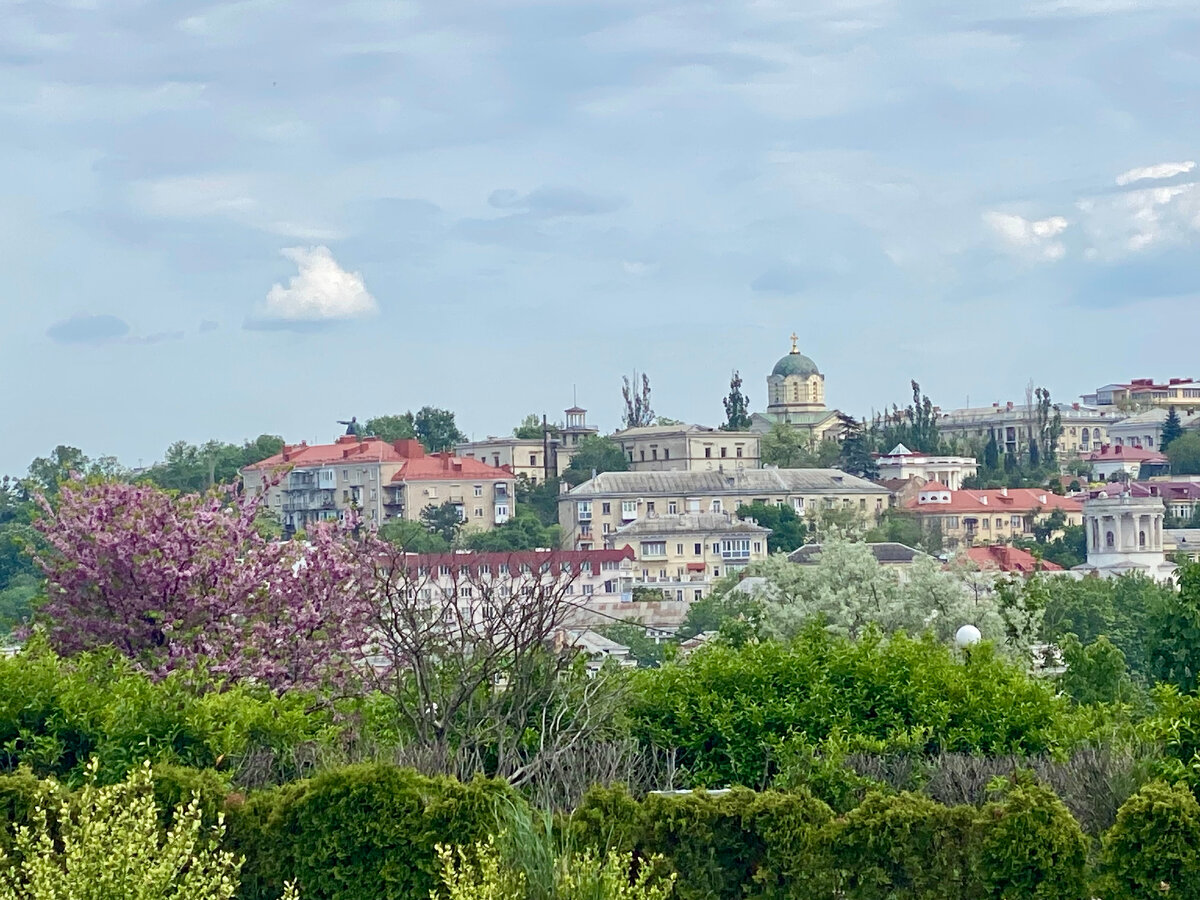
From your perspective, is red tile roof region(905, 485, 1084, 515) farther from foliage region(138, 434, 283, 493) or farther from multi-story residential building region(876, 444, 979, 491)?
foliage region(138, 434, 283, 493)

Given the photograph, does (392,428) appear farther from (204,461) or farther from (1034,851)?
(1034,851)

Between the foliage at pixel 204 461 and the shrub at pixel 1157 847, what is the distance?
309 ft

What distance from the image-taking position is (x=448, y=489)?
122m

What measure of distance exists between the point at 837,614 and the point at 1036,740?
12313mm

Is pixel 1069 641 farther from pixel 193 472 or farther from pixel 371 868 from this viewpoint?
pixel 193 472

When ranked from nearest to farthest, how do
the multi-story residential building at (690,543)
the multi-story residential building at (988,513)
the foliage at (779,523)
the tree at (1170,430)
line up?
the multi-story residential building at (690,543), the foliage at (779,523), the multi-story residential building at (988,513), the tree at (1170,430)

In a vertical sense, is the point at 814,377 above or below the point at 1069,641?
above

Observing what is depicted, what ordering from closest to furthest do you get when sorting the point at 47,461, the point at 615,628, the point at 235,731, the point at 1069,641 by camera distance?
the point at 235,731, the point at 1069,641, the point at 615,628, the point at 47,461

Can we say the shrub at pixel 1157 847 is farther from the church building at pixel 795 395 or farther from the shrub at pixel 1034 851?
the church building at pixel 795 395

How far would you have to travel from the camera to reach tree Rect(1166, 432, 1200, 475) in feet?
454

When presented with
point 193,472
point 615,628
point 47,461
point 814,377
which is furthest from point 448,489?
point 615,628

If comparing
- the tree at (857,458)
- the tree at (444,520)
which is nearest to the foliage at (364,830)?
the tree at (444,520)

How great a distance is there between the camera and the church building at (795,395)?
154125mm

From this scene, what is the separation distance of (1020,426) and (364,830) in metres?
146
